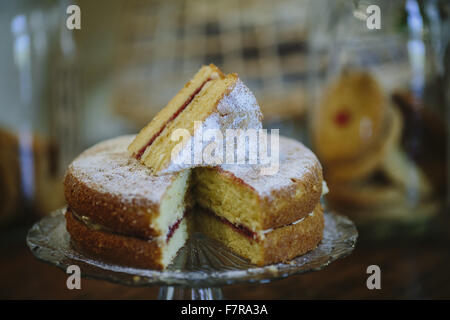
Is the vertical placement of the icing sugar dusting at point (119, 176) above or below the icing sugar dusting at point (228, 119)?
below

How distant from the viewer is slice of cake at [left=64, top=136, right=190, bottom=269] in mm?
970

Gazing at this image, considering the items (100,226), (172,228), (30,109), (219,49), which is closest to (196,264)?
(172,228)

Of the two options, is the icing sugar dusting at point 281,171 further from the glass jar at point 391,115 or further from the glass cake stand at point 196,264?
the glass jar at point 391,115

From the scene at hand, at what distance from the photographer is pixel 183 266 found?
3.23 ft

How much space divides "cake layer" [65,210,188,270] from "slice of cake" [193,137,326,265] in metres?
0.14

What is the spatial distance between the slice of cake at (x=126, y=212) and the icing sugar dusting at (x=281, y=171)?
0.15 metres

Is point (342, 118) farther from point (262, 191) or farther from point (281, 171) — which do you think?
point (262, 191)

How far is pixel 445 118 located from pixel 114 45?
7.05 feet

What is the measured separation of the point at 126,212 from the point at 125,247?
0.08 meters

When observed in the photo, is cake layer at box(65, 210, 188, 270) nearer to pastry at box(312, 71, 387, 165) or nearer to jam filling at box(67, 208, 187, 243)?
jam filling at box(67, 208, 187, 243)

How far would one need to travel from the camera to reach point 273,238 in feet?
3.35

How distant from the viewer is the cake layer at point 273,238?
1.02m

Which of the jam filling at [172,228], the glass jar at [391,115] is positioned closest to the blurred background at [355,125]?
→ the glass jar at [391,115]
